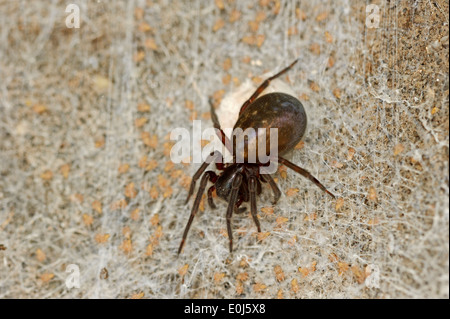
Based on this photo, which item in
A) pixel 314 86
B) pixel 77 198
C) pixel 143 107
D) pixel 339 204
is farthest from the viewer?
pixel 143 107

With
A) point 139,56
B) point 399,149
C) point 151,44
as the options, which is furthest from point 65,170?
point 399,149

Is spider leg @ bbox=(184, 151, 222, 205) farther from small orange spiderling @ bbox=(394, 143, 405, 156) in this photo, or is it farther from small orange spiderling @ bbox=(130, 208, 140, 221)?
small orange spiderling @ bbox=(394, 143, 405, 156)

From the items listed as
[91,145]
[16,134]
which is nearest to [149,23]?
[91,145]

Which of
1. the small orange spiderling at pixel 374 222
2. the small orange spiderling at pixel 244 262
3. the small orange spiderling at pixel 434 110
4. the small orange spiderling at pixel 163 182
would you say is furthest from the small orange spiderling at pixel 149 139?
the small orange spiderling at pixel 434 110

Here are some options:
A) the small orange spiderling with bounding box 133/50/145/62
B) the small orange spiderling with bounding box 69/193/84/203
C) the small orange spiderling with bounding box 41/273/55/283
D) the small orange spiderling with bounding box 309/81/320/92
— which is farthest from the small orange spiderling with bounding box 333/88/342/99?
the small orange spiderling with bounding box 41/273/55/283

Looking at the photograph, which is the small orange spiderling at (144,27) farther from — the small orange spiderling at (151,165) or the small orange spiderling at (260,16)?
the small orange spiderling at (151,165)

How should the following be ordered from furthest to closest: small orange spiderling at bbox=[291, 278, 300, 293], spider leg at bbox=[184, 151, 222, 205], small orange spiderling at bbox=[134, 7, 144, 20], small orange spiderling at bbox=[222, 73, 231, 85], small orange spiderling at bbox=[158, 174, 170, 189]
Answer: small orange spiderling at bbox=[134, 7, 144, 20] → small orange spiderling at bbox=[222, 73, 231, 85] → small orange spiderling at bbox=[158, 174, 170, 189] → spider leg at bbox=[184, 151, 222, 205] → small orange spiderling at bbox=[291, 278, 300, 293]

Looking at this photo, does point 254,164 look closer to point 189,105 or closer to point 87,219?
point 189,105
